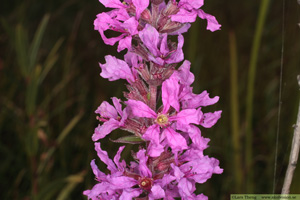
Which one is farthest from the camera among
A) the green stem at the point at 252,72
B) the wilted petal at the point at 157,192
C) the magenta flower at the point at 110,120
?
the green stem at the point at 252,72

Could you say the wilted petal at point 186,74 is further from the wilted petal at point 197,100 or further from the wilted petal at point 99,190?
the wilted petal at point 99,190

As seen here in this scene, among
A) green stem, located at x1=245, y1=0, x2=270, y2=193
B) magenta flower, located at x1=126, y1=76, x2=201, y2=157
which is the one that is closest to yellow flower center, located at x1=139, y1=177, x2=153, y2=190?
magenta flower, located at x1=126, y1=76, x2=201, y2=157

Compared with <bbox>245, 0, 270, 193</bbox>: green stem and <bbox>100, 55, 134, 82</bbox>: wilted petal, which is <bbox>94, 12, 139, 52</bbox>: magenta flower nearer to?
<bbox>100, 55, 134, 82</bbox>: wilted petal

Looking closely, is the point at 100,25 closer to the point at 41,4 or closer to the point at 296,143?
the point at 296,143

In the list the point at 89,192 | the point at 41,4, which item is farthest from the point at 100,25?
the point at 41,4

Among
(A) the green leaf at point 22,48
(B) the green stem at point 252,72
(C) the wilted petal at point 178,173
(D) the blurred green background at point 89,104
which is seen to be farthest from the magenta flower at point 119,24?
(A) the green leaf at point 22,48

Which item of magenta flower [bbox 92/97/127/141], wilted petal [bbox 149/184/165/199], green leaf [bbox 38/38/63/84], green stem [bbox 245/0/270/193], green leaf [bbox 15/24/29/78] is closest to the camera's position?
wilted petal [bbox 149/184/165/199]

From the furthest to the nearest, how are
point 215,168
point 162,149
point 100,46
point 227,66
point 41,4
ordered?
point 41,4 → point 100,46 → point 227,66 → point 215,168 → point 162,149

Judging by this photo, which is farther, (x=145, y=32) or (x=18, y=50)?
(x=18, y=50)
